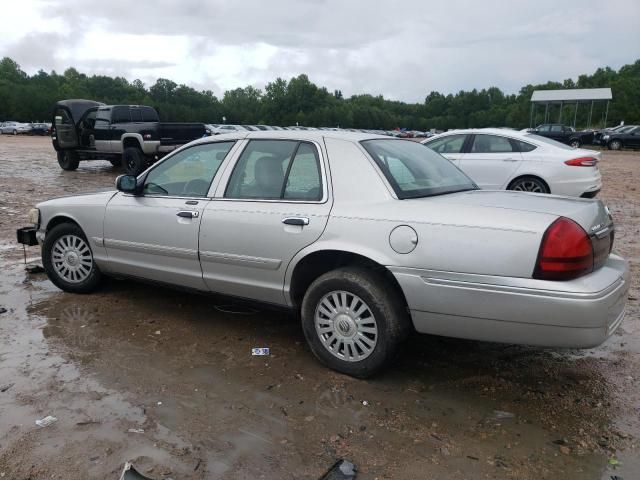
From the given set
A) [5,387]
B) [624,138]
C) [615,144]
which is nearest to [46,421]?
[5,387]

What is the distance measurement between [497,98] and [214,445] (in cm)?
14275

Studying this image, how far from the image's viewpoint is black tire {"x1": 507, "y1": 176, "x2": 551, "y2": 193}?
9281 mm

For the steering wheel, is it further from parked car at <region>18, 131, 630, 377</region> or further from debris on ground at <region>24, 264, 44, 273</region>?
debris on ground at <region>24, 264, 44, 273</region>

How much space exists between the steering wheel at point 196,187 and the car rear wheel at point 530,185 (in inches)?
254

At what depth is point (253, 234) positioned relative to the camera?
13.0ft

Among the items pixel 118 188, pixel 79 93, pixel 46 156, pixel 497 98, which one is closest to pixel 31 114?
pixel 79 93

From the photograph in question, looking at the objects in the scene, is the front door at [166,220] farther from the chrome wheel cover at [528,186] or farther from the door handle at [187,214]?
the chrome wheel cover at [528,186]

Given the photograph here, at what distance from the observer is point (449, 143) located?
995cm

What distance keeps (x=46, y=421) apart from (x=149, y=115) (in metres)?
14.8

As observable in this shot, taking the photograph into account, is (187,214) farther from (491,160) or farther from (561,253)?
(491,160)

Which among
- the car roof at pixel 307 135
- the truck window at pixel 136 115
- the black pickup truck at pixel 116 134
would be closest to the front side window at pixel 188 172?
the car roof at pixel 307 135

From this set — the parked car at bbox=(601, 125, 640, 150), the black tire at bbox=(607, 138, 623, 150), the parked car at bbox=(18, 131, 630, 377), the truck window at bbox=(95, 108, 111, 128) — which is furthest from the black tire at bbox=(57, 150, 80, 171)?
the black tire at bbox=(607, 138, 623, 150)

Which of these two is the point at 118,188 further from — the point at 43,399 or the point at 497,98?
the point at 497,98

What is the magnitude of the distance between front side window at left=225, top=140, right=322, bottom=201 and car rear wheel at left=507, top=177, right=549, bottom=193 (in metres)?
6.28
